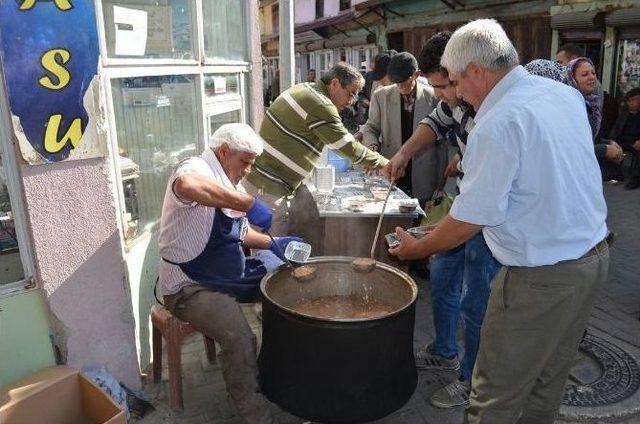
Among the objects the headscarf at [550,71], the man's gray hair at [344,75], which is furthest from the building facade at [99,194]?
the headscarf at [550,71]

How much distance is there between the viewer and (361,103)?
11.1m

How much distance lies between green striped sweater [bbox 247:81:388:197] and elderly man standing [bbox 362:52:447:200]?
1.08 meters

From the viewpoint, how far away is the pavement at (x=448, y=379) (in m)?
3.22

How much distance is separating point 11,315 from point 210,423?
1.28 metres

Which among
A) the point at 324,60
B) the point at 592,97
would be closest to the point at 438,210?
Answer: the point at 592,97

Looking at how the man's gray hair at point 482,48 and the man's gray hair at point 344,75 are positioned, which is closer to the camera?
the man's gray hair at point 482,48

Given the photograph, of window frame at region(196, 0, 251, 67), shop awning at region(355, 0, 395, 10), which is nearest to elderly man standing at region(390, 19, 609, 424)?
window frame at region(196, 0, 251, 67)

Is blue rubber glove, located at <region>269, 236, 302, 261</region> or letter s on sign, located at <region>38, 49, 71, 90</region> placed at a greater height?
letter s on sign, located at <region>38, 49, 71, 90</region>

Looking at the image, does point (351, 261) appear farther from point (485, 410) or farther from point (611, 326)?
point (611, 326)

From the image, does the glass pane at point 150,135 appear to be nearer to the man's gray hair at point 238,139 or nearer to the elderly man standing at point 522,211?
the man's gray hair at point 238,139

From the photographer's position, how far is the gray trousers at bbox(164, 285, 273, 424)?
2965 millimetres

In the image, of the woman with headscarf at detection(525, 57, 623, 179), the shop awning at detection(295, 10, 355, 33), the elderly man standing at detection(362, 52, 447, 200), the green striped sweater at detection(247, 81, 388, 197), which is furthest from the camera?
the shop awning at detection(295, 10, 355, 33)

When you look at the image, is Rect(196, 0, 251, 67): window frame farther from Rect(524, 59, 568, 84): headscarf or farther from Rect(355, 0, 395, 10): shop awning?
Rect(355, 0, 395, 10): shop awning

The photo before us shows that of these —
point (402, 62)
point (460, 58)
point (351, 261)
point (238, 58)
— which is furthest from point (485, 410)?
point (238, 58)
